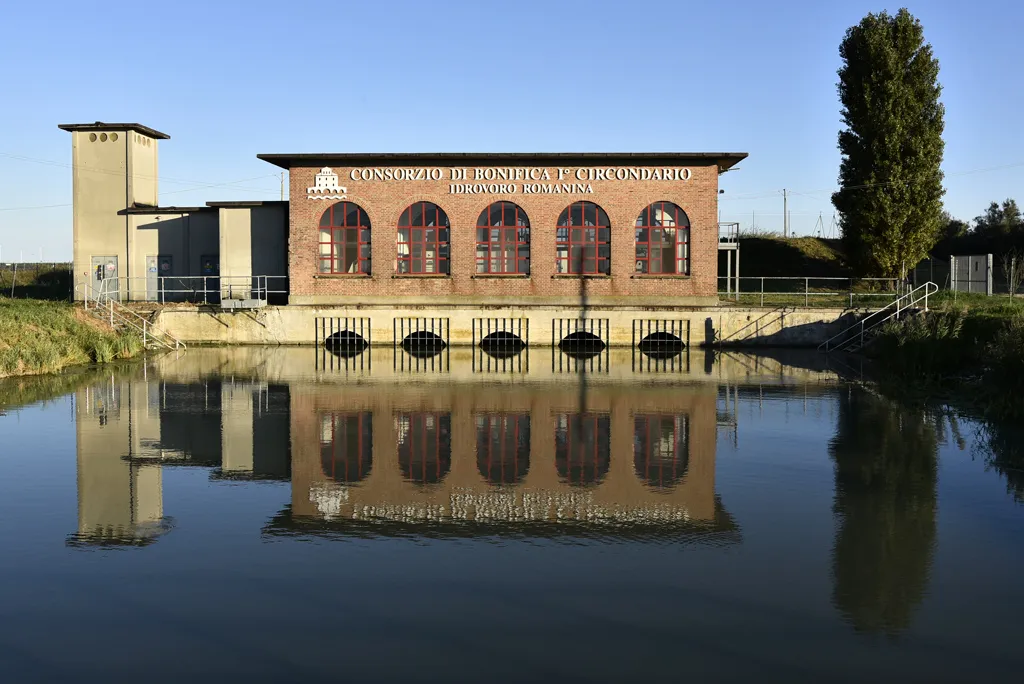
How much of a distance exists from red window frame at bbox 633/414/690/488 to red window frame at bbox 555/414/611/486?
1.70 ft

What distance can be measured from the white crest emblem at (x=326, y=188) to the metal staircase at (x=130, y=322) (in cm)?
731

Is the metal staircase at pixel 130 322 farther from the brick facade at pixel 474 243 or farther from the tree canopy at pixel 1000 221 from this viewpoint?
the tree canopy at pixel 1000 221

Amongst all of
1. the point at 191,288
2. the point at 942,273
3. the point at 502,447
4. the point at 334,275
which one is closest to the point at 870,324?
the point at 334,275

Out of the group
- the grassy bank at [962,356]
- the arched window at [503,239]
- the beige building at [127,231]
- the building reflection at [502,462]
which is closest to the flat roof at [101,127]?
the beige building at [127,231]

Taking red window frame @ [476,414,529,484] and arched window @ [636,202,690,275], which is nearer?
red window frame @ [476,414,529,484]

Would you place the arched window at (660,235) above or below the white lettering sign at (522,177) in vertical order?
below

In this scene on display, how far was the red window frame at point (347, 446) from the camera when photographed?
14453 mm

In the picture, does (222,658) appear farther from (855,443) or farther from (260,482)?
(855,443)

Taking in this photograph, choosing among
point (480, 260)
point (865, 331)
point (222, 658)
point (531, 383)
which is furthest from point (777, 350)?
point (222, 658)

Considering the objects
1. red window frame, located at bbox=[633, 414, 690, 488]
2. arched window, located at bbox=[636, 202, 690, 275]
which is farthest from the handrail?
red window frame, located at bbox=[633, 414, 690, 488]

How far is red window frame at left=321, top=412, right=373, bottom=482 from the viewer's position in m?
14.5

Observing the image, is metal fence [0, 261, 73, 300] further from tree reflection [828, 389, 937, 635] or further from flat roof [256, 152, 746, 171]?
tree reflection [828, 389, 937, 635]

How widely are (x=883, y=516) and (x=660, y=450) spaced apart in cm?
485

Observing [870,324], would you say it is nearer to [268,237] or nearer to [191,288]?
[268,237]
